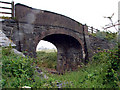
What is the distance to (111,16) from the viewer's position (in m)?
3.02

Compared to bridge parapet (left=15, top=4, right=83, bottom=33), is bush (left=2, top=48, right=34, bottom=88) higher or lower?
lower

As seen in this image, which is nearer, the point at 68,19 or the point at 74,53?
the point at 68,19

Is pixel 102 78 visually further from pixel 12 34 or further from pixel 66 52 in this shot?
pixel 66 52

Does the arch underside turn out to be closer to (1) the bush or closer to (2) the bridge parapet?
(2) the bridge parapet

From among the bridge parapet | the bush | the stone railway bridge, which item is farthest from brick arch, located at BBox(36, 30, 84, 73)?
the bush

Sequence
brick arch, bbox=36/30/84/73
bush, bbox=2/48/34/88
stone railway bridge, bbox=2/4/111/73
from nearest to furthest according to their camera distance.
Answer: bush, bbox=2/48/34/88 < stone railway bridge, bbox=2/4/111/73 < brick arch, bbox=36/30/84/73

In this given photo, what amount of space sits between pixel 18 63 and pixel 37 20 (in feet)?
12.7

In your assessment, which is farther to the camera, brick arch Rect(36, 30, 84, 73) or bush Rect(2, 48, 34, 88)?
brick arch Rect(36, 30, 84, 73)

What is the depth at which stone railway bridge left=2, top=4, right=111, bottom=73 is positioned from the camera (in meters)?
5.64

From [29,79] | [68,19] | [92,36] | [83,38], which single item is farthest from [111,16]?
[92,36]

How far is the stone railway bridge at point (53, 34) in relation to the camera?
5.64 m

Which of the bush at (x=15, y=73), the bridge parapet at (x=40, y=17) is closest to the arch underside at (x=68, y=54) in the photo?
the bridge parapet at (x=40, y=17)

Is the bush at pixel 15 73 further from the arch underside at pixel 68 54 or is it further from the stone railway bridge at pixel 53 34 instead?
the arch underside at pixel 68 54

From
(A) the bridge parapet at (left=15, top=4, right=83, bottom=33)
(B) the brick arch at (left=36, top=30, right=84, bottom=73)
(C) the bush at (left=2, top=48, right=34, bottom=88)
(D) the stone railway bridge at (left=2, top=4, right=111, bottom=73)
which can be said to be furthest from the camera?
(B) the brick arch at (left=36, top=30, right=84, bottom=73)
